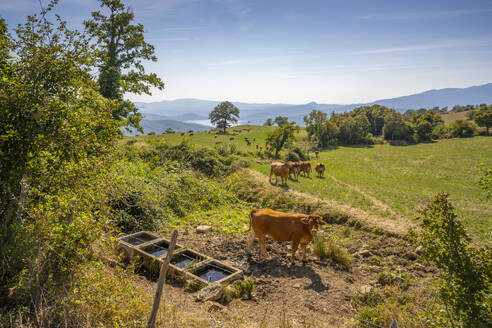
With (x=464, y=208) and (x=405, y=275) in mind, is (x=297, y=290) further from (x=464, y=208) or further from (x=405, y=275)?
(x=464, y=208)

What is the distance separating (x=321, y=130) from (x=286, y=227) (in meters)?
51.3

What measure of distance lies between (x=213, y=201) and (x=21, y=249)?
35.3 feet

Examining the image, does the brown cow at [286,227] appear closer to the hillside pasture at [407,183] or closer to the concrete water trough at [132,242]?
the concrete water trough at [132,242]

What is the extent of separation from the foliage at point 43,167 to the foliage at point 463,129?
251ft

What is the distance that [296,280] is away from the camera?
7.81 m

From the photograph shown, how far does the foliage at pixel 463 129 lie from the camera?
60.8 metres

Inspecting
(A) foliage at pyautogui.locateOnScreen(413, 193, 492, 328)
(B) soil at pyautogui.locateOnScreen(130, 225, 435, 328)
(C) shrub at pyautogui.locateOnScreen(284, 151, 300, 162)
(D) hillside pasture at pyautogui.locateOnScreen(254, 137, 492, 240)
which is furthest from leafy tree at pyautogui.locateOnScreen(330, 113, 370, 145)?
(A) foliage at pyautogui.locateOnScreen(413, 193, 492, 328)

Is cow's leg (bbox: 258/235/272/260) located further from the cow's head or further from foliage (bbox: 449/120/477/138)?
foliage (bbox: 449/120/477/138)

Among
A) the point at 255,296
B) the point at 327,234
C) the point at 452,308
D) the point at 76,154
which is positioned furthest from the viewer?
the point at 327,234

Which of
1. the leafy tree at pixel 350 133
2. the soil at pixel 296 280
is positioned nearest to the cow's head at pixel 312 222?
the soil at pixel 296 280

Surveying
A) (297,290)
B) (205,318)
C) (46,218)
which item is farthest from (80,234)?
(297,290)

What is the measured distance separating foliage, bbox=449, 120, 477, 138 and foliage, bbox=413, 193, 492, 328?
73199 mm

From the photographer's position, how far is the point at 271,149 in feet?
122

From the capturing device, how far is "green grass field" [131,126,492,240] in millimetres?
15125
